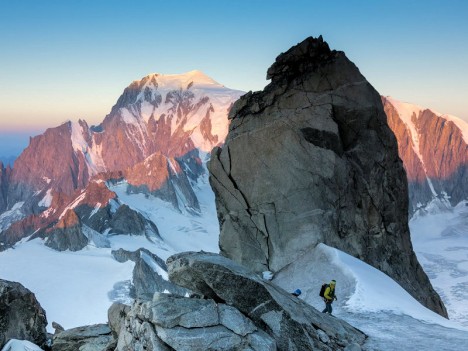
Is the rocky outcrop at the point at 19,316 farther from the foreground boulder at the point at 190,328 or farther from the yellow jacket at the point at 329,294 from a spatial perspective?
the yellow jacket at the point at 329,294

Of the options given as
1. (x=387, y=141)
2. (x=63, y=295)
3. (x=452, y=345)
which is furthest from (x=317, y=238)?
(x=63, y=295)

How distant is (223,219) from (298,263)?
922 centimetres

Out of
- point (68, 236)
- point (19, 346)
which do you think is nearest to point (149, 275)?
point (68, 236)

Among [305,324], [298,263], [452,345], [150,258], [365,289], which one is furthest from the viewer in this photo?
[150,258]

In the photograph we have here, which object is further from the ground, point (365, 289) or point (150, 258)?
point (365, 289)

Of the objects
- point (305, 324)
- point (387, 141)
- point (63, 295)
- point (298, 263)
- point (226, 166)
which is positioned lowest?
point (63, 295)

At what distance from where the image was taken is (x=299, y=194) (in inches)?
1421

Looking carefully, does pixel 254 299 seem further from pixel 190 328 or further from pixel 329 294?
pixel 329 294

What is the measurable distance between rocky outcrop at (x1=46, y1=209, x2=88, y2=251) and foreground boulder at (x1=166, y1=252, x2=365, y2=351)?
568 ft

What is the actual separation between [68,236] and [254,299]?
581 feet

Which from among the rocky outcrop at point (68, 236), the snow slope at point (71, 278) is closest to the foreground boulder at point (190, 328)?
the snow slope at point (71, 278)

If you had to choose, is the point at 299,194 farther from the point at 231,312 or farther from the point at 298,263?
the point at 231,312

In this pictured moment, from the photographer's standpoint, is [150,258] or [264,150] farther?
[150,258]

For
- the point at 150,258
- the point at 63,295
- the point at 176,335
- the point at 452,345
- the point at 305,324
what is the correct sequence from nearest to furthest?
1. the point at 176,335
2. the point at 305,324
3. the point at 452,345
4. the point at 63,295
5. the point at 150,258
